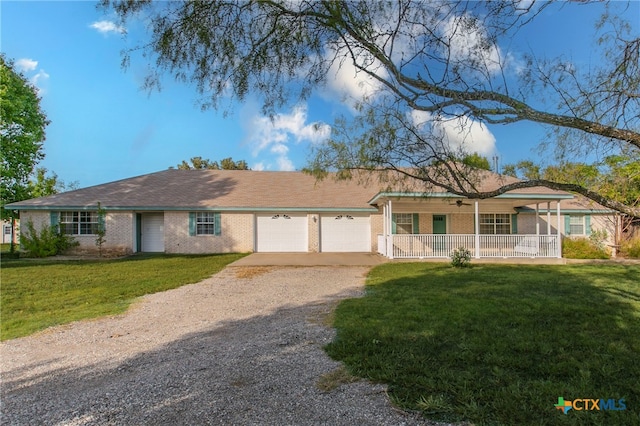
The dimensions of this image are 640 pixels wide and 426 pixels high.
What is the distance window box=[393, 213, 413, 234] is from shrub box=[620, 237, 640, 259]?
10.4 m

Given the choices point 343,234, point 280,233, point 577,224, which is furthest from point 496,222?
point 280,233

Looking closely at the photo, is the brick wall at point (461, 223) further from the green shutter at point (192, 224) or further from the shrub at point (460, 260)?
the green shutter at point (192, 224)

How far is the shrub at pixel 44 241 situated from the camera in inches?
702

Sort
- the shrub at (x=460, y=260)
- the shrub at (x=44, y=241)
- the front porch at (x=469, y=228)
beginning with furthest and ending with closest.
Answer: the shrub at (x=44, y=241)
the front porch at (x=469, y=228)
the shrub at (x=460, y=260)

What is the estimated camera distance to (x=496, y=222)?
777 inches

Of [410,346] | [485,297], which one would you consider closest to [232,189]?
[485,297]

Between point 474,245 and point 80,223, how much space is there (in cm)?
1963

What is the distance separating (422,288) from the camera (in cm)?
846

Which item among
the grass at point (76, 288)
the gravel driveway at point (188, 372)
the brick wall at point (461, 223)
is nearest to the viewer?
the gravel driveway at point (188, 372)

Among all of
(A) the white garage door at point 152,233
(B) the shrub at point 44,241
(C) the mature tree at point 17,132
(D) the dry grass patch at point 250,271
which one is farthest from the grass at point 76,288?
(C) the mature tree at point 17,132

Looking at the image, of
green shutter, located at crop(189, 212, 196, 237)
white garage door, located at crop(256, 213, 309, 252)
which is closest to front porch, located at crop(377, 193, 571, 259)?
white garage door, located at crop(256, 213, 309, 252)

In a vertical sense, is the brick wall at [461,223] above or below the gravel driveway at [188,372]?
above

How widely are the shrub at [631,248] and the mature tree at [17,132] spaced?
1300 inches

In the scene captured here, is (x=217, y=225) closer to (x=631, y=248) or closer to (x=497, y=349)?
(x=497, y=349)
